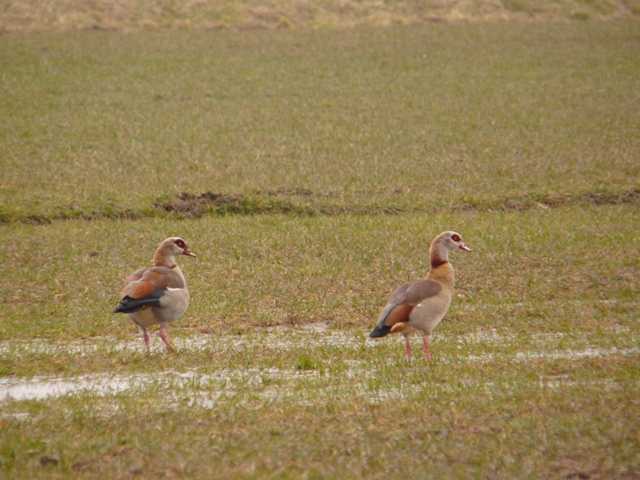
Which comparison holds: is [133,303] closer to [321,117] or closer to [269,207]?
[269,207]

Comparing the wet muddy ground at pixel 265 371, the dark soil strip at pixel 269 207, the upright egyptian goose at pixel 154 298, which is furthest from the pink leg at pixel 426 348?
the dark soil strip at pixel 269 207

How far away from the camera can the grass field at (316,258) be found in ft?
20.3

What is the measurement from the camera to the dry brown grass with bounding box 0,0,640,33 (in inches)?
1503

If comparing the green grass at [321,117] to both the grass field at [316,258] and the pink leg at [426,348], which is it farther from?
the pink leg at [426,348]

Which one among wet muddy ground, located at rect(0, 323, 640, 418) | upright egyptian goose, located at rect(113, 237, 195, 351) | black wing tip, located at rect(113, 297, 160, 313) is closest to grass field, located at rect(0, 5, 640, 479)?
wet muddy ground, located at rect(0, 323, 640, 418)

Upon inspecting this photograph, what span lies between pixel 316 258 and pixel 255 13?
29.9m

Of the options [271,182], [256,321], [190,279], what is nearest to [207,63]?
[271,182]

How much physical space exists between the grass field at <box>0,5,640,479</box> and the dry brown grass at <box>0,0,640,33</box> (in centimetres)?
416

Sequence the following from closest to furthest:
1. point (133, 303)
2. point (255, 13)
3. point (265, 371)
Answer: point (265, 371) < point (133, 303) < point (255, 13)

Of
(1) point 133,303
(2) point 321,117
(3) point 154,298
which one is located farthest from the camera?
(2) point 321,117

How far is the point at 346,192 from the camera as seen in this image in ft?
59.3

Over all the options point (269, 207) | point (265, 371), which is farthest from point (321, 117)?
point (265, 371)

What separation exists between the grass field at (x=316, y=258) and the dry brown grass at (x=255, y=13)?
4.16 meters

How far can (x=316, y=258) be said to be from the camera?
517 inches
